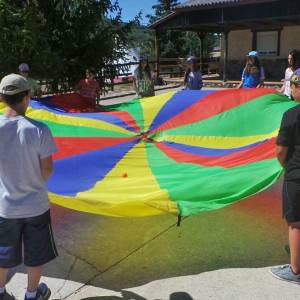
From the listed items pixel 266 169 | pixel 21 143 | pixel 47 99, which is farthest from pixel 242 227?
pixel 47 99

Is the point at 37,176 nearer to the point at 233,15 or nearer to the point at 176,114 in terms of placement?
the point at 176,114

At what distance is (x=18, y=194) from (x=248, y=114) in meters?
3.16

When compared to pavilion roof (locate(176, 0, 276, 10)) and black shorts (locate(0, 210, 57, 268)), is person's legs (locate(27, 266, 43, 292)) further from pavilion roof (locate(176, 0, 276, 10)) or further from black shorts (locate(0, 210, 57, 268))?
pavilion roof (locate(176, 0, 276, 10))

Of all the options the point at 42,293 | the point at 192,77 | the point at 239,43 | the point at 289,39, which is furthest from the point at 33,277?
the point at 239,43

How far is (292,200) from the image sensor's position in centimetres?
295

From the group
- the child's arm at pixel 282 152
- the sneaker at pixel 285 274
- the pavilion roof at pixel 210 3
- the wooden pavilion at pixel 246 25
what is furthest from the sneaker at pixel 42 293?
the pavilion roof at pixel 210 3

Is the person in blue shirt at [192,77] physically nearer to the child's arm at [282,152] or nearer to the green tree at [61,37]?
the green tree at [61,37]

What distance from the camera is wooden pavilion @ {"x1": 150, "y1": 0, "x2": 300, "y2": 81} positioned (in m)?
17.6

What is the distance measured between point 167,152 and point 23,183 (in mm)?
2258

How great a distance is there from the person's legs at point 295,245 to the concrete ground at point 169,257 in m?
0.13

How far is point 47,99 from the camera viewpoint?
6477 millimetres

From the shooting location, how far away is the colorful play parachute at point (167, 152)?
322cm

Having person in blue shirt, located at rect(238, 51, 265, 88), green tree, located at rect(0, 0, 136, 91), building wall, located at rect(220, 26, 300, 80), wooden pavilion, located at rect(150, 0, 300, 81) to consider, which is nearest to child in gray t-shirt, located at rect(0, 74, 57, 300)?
person in blue shirt, located at rect(238, 51, 265, 88)

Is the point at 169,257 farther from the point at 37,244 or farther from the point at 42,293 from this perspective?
the point at 37,244
